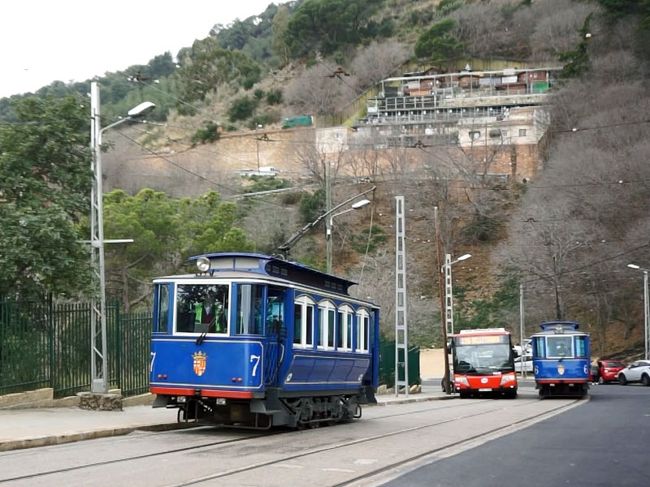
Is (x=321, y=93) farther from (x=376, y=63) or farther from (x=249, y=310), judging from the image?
(x=249, y=310)

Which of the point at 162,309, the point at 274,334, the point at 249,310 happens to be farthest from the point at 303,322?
the point at 162,309

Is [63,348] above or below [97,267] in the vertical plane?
below

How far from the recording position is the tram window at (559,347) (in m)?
38.0

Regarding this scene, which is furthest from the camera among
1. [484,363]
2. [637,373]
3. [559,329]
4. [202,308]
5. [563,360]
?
[637,373]

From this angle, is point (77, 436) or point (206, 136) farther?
point (206, 136)

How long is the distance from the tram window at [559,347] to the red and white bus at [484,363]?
5.39ft

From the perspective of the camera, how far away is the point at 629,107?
234 feet

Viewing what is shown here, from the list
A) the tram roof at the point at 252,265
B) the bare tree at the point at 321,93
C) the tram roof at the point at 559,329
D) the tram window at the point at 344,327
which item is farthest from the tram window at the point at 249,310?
the bare tree at the point at 321,93

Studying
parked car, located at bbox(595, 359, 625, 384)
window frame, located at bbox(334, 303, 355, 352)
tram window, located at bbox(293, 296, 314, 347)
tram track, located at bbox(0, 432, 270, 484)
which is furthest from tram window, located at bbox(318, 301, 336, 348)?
parked car, located at bbox(595, 359, 625, 384)

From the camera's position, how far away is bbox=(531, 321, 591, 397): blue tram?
37.7 m

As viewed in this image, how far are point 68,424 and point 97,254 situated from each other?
18.5ft

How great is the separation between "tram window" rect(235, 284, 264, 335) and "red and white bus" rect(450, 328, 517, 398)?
2320cm

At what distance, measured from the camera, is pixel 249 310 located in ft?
56.2

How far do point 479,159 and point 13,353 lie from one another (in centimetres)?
7326
